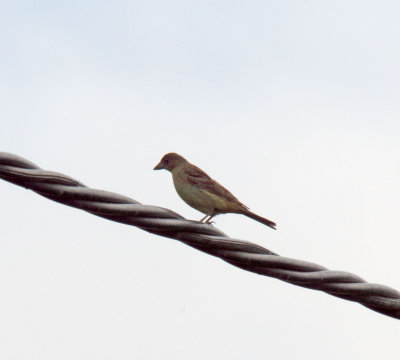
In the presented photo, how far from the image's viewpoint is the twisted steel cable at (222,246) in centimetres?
389

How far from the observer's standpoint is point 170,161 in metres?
9.48

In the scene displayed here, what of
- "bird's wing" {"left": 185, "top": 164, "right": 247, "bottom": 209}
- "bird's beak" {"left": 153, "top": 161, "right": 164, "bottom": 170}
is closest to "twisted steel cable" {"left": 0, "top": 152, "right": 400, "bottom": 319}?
"bird's wing" {"left": 185, "top": 164, "right": 247, "bottom": 209}

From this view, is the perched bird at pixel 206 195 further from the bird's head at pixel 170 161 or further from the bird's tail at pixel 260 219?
the bird's head at pixel 170 161

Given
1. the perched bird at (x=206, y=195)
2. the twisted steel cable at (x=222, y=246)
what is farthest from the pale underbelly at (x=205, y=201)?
the twisted steel cable at (x=222, y=246)

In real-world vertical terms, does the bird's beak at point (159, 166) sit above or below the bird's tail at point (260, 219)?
above

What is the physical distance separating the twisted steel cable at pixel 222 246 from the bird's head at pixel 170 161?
5.10m

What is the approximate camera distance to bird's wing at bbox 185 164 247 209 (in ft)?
27.6

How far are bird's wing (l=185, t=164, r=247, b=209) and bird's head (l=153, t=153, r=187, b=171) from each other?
0.55m

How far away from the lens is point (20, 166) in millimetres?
3775

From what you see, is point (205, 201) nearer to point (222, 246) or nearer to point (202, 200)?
point (202, 200)

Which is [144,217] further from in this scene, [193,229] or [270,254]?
[270,254]

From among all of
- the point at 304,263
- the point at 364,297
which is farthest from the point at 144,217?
the point at 364,297

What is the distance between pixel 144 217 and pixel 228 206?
436 centimetres

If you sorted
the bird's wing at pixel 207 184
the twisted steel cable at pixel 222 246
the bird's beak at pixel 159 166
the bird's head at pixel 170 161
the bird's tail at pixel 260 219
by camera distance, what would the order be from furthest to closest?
the bird's beak at pixel 159 166, the bird's head at pixel 170 161, the bird's wing at pixel 207 184, the bird's tail at pixel 260 219, the twisted steel cable at pixel 222 246
